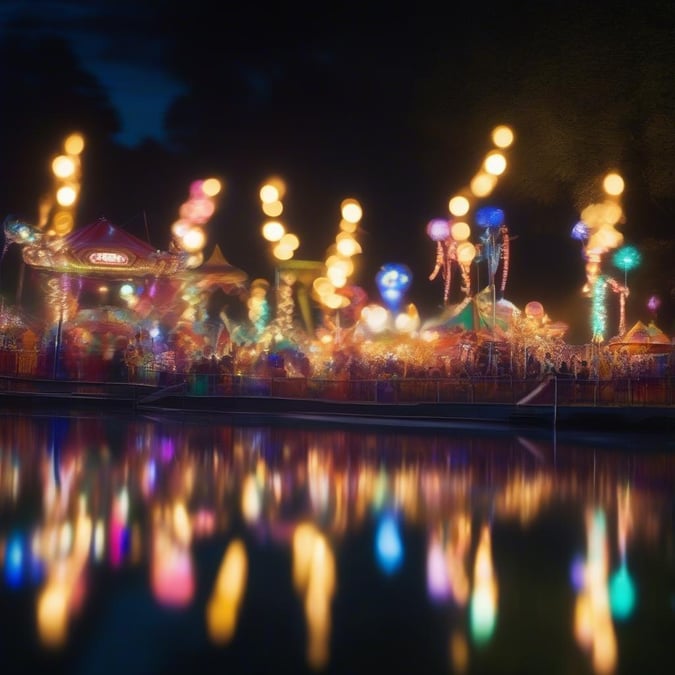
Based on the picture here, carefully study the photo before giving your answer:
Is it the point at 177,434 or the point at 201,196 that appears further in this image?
the point at 201,196

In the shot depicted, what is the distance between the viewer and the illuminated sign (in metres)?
28.6

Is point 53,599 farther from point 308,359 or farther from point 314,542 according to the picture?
point 308,359

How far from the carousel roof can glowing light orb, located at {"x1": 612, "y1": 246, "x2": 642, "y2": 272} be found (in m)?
14.9

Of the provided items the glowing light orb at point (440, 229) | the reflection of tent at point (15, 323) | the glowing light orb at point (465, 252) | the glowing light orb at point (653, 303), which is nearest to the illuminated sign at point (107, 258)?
the reflection of tent at point (15, 323)

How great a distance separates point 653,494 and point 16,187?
31.9m

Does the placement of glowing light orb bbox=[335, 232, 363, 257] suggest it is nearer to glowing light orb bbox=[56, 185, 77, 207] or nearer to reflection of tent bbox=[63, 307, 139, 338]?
reflection of tent bbox=[63, 307, 139, 338]

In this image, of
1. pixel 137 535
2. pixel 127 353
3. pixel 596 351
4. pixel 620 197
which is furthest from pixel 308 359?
pixel 137 535

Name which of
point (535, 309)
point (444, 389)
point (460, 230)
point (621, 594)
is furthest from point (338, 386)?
point (621, 594)

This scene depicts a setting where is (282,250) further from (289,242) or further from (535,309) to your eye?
(535,309)

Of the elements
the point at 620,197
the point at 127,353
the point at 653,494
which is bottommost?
the point at 653,494

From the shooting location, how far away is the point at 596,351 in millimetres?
21625

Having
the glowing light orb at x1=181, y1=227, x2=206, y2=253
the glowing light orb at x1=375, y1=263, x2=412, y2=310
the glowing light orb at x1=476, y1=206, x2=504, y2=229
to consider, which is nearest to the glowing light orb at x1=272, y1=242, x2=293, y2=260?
the glowing light orb at x1=181, y1=227, x2=206, y2=253

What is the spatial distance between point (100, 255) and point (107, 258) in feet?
0.85

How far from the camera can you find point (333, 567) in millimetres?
4629
